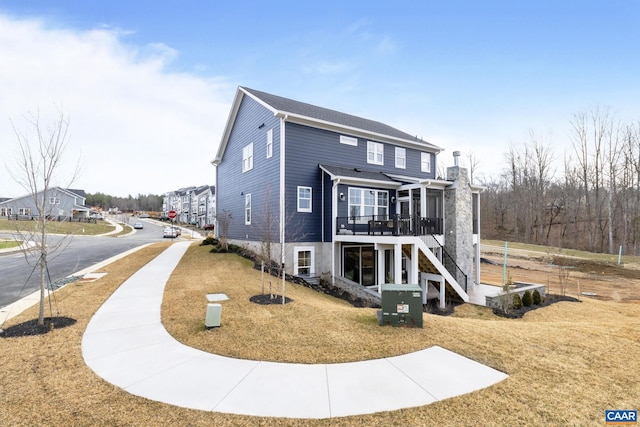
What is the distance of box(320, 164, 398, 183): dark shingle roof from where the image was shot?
15672 mm

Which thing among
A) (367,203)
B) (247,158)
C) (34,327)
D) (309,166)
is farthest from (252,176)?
(34,327)

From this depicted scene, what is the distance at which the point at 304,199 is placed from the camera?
1577 cm

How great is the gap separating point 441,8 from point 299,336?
18.1 m

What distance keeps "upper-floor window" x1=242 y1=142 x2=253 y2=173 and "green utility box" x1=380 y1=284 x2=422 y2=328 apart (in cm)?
1428

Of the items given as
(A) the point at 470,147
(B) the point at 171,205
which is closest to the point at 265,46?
(A) the point at 470,147

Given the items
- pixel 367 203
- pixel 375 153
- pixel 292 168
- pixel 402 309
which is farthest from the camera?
pixel 375 153

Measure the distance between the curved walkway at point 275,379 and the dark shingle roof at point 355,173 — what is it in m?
10.9

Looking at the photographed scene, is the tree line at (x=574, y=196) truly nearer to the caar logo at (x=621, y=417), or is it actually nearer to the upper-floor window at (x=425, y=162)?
the upper-floor window at (x=425, y=162)

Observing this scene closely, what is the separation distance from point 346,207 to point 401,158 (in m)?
6.79

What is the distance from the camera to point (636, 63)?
22.0 m

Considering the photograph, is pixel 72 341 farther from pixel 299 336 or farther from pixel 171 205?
pixel 171 205

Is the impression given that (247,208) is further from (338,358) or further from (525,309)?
(525,309)

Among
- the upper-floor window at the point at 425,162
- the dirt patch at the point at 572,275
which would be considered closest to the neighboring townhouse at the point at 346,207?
the upper-floor window at the point at 425,162

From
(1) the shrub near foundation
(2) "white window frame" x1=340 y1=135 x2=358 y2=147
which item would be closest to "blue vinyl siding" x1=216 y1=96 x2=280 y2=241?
(2) "white window frame" x1=340 y1=135 x2=358 y2=147
